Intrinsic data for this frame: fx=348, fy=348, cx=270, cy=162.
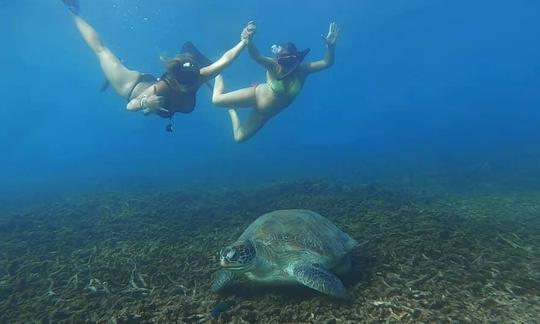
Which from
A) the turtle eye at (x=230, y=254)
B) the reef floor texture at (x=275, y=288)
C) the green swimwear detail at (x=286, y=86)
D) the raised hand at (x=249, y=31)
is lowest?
the reef floor texture at (x=275, y=288)

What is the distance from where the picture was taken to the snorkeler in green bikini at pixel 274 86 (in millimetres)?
9820

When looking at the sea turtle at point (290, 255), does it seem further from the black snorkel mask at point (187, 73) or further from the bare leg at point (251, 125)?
the bare leg at point (251, 125)

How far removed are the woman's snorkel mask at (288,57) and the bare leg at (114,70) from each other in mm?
4361

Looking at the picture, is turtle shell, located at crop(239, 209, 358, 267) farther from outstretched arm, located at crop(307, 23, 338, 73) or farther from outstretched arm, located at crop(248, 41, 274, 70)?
outstretched arm, located at crop(307, 23, 338, 73)

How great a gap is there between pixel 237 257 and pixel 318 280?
37.1 inches

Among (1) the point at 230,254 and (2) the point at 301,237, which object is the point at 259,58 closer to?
(2) the point at 301,237

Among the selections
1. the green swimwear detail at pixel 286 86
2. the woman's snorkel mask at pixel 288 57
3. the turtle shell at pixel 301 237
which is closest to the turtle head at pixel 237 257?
the turtle shell at pixel 301 237

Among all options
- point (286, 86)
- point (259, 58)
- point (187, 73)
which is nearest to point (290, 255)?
point (187, 73)

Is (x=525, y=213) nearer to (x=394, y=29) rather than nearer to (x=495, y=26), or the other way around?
(x=394, y=29)

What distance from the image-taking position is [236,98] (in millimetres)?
11508

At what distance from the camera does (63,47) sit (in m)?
63.1

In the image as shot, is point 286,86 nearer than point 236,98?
Yes

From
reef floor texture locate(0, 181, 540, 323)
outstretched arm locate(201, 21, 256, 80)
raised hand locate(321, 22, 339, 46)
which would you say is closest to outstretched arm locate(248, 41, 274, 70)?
outstretched arm locate(201, 21, 256, 80)

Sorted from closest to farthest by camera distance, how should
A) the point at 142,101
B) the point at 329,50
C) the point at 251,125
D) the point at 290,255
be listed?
the point at 290,255 → the point at 142,101 → the point at 329,50 → the point at 251,125
